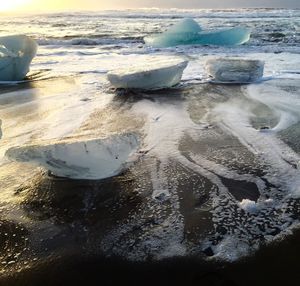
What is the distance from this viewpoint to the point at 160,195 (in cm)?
255

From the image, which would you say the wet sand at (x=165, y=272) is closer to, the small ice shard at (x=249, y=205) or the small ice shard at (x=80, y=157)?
the small ice shard at (x=249, y=205)

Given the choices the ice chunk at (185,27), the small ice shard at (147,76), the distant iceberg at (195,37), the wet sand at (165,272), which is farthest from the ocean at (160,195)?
the ice chunk at (185,27)

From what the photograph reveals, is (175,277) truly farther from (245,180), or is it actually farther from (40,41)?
(40,41)

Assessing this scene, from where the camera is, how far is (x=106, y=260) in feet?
6.34

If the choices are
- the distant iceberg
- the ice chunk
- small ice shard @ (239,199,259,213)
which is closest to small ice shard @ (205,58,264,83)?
small ice shard @ (239,199,259,213)

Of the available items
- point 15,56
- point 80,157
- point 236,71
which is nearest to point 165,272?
point 80,157

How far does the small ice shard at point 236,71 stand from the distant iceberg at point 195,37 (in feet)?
18.6

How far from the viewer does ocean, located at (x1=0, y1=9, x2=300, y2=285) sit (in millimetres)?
1913

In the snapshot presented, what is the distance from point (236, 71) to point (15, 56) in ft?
12.3

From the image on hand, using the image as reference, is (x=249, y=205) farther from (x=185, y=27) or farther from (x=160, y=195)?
(x=185, y=27)

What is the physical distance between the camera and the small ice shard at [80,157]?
2686 mm

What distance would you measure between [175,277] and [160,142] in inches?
71.3

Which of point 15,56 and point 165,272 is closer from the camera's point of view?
point 165,272

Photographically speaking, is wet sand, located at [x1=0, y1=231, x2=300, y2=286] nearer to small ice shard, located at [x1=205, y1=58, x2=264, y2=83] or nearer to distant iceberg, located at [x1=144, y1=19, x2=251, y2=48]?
small ice shard, located at [x1=205, y1=58, x2=264, y2=83]
